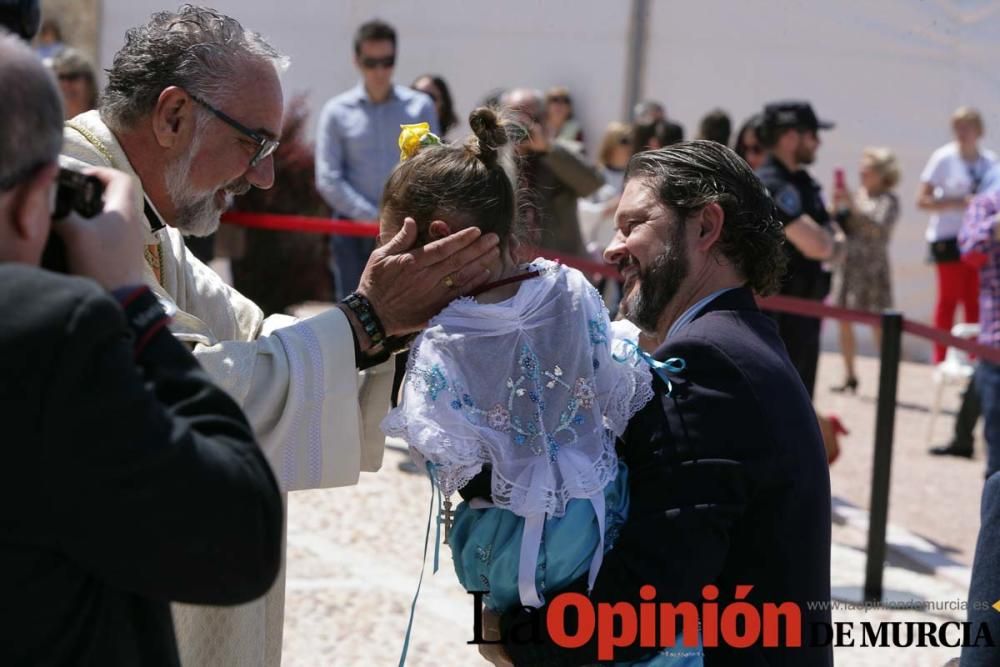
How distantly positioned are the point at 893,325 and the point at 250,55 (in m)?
3.62

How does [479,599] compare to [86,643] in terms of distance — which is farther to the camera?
[479,599]

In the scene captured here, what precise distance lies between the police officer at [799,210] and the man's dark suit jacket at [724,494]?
470 cm

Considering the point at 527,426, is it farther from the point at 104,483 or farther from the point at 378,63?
the point at 378,63

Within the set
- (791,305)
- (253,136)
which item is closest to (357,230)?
(791,305)

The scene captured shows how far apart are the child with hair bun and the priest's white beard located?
809 millimetres

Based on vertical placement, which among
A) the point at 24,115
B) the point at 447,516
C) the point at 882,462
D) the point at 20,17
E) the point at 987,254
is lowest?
the point at 882,462

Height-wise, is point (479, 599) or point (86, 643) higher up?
point (86, 643)

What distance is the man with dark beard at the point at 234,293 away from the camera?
8.47ft

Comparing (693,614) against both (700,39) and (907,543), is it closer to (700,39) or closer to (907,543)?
(907,543)

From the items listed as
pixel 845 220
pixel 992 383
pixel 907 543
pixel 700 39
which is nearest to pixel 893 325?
pixel 992 383

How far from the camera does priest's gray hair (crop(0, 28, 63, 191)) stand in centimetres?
153

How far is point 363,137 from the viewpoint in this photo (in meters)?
8.03

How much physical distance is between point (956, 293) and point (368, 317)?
932 cm

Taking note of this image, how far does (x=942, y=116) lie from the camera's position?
12.2 m
